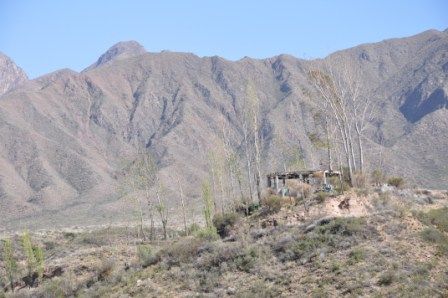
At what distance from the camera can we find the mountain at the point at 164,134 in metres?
115

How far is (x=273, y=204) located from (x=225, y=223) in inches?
180

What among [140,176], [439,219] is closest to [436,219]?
[439,219]

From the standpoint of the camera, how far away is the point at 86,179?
134 meters

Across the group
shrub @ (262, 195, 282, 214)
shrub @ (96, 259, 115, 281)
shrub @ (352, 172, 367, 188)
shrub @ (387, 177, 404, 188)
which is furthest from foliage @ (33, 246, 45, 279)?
shrub @ (387, 177, 404, 188)

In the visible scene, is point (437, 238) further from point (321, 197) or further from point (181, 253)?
point (181, 253)

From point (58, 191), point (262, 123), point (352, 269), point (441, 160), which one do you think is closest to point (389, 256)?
point (352, 269)

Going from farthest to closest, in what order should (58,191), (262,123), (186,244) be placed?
(262,123), (58,191), (186,244)

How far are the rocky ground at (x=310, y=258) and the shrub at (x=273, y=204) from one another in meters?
0.06

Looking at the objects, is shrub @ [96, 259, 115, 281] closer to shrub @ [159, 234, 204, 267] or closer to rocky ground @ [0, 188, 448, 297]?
rocky ground @ [0, 188, 448, 297]

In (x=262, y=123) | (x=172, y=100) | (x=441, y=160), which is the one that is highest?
(x=172, y=100)

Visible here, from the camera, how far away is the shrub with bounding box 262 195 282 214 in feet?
110

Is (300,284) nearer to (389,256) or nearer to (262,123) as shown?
(389,256)

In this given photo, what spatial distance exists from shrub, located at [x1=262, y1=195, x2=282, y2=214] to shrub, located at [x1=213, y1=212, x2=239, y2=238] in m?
2.84

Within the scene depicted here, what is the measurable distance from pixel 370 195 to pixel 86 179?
11034cm
